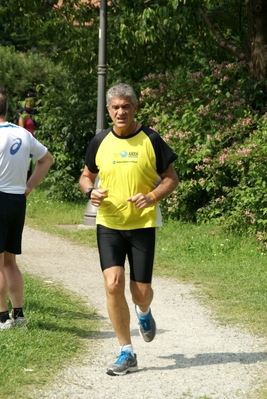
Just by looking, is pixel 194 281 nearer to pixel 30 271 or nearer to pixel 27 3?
pixel 30 271

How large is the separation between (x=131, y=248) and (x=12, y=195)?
123 centimetres

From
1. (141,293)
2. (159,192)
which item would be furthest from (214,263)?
(159,192)

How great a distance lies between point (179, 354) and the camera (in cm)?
655

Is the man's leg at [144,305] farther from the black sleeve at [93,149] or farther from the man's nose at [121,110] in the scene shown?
the man's nose at [121,110]

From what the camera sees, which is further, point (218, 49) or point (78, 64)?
point (78, 64)

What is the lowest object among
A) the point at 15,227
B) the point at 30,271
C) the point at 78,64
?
the point at 30,271

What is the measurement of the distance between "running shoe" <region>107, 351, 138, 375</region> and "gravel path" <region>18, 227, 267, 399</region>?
1.9 inches

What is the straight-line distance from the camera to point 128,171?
5969mm

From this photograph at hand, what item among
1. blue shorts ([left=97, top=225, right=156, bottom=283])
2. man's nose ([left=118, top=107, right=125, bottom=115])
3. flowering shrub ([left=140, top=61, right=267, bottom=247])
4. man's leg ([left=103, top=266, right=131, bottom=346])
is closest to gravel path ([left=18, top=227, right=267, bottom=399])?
man's leg ([left=103, top=266, right=131, bottom=346])

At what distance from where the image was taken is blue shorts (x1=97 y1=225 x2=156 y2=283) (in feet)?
19.8

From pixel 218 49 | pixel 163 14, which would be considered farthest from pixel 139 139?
pixel 218 49

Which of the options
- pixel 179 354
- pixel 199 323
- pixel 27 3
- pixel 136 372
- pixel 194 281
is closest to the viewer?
pixel 136 372

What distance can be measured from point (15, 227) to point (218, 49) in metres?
9.91

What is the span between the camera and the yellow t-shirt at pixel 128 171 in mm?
5980
